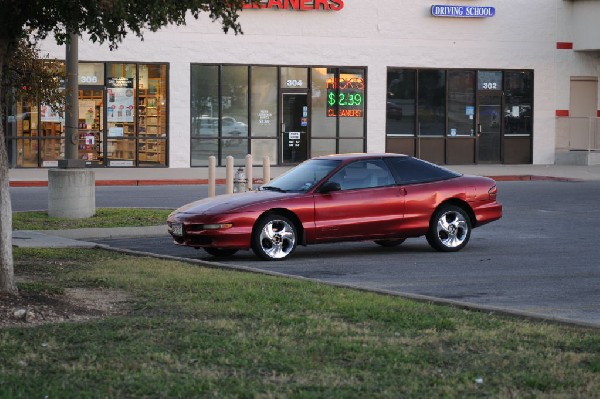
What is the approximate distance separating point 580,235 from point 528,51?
22.0 metres

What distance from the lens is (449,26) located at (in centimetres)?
3850

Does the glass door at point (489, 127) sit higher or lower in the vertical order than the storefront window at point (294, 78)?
lower

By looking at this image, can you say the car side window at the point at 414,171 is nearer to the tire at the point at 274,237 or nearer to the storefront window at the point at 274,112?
the tire at the point at 274,237

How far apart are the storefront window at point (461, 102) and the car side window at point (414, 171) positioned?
22.4m

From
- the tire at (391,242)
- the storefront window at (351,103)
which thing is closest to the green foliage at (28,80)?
the tire at (391,242)

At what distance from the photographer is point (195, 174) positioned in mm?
33188

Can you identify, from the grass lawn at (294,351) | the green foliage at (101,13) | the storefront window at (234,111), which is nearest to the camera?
the grass lawn at (294,351)

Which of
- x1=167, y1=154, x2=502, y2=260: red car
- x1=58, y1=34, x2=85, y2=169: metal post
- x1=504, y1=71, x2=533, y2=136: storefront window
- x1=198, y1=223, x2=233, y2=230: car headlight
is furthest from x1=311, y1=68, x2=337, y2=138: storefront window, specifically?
x1=198, y1=223, x2=233, y2=230: car headlight

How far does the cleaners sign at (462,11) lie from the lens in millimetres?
38000

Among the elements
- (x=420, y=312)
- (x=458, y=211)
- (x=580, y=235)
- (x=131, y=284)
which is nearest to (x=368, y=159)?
(x=458, y=211)

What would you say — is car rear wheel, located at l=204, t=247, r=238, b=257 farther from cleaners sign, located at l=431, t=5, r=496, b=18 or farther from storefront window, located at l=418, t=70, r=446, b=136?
cleaners sign, located at l=431, t=5, r=496, b=18

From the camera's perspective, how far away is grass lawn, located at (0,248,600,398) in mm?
7195

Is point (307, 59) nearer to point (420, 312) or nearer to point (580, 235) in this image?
point (580, 235)

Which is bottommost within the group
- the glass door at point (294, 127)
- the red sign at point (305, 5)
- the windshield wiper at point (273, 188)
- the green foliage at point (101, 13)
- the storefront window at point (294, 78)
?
the windshield wiper at point (273, 188)
